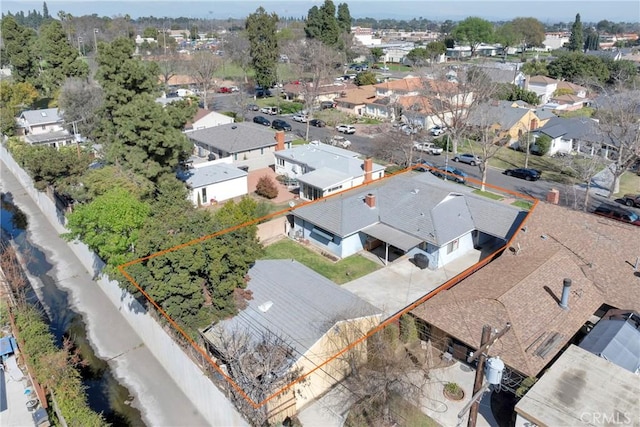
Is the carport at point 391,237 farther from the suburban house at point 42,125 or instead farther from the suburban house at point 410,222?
the suburban house at point 42,125

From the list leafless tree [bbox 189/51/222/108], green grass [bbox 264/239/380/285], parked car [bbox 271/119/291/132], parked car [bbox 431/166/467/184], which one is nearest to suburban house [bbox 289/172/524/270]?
green grass [bbox 264/239/380/285]

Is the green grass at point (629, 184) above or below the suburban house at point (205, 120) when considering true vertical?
below

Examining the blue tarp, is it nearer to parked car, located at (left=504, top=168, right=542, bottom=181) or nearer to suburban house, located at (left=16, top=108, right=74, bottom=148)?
suburban house, located at (left=16, top=108, right=74, bottom=148)

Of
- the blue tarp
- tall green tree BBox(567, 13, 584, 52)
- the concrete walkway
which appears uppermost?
tall green tree BBox(567, 13, 584, 52)

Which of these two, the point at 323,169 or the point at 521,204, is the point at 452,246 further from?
the point at 323,169

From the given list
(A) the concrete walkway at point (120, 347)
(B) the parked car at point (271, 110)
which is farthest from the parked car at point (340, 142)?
(A) the concrete walkway at point (120, 347)

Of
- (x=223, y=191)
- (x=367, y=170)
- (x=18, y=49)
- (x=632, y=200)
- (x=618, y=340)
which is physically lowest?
(x=632, y=200)

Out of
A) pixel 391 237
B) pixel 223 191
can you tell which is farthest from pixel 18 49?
pixel 391 237

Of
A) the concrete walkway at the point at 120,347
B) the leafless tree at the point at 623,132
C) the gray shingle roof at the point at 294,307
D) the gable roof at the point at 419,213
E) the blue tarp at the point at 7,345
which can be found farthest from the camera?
the leafless tree at the point at 623,132
